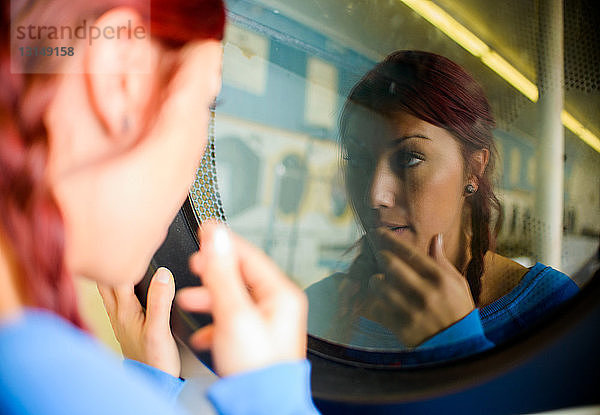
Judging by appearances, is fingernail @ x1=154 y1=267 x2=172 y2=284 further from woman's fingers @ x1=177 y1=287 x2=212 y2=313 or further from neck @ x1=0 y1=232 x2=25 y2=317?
neck @ x1=0 y1=232 x2=25 y2=317

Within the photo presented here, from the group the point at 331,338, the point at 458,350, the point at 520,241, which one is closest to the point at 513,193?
the point at 520,241

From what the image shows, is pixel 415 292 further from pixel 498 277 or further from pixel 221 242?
pixel 221 242

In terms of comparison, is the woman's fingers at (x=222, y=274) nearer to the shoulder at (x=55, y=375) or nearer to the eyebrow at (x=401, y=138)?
the shoulder at (x=55, y=375)

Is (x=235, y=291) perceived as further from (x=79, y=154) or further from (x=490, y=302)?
(x=490, y=302)

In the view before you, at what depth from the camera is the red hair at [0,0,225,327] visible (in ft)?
0.91

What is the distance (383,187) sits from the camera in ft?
1.91

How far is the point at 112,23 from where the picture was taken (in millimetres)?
333

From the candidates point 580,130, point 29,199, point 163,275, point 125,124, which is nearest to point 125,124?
point 125,124

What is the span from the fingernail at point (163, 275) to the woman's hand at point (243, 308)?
0.18 metres

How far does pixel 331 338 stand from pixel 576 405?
0.30 meters

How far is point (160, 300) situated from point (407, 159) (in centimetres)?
40

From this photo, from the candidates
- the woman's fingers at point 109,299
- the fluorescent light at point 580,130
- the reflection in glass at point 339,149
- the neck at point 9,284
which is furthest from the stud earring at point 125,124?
the fluorescent light at point 580,130

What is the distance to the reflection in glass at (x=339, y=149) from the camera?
1.69ft

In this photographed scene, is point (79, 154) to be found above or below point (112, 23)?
below
